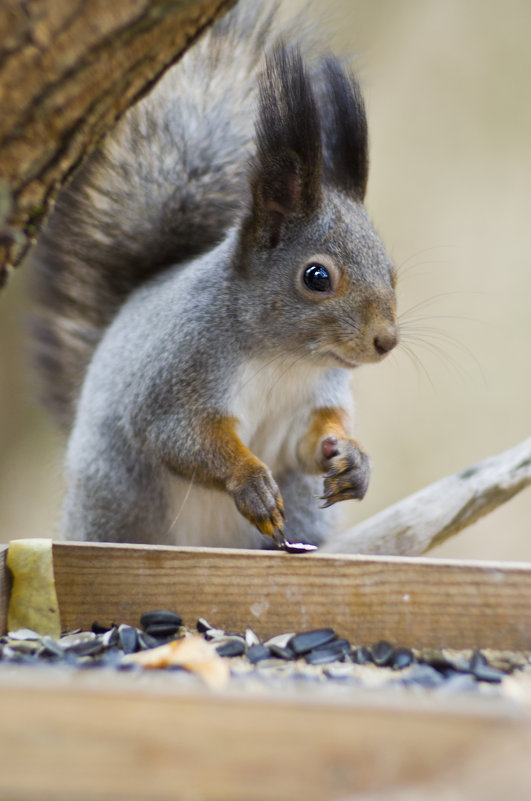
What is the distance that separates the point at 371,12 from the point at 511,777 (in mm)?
3040

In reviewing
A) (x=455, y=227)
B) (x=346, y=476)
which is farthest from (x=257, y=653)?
(x=455, y=227)

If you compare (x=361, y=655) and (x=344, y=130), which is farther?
(x=344, y=130)

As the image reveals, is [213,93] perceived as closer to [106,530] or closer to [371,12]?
[106,530]

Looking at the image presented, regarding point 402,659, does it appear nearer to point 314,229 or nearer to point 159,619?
point 159,619

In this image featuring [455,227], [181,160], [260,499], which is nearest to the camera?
[260,499]

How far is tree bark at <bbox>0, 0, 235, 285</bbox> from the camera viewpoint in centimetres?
78

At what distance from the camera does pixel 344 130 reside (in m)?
1.41

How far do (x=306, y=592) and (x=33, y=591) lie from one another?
0.34m

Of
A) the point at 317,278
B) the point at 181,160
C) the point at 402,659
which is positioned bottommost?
the point at 402,659

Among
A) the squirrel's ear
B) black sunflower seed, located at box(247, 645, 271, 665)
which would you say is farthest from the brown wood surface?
the squirrel's ear

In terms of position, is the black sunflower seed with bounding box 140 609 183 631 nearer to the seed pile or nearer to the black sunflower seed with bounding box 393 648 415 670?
the seed pile

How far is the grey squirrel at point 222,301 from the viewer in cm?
135

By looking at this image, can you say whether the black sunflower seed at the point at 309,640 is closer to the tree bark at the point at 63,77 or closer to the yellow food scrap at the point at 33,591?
the yellow food scrap at the point at 33,591

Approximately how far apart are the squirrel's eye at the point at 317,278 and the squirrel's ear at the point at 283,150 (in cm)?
9
